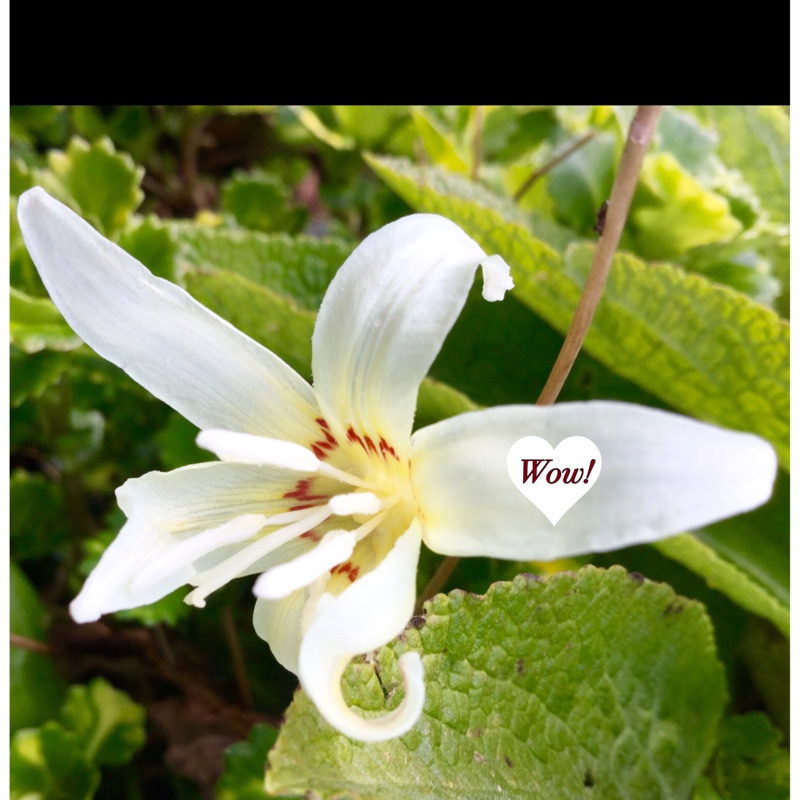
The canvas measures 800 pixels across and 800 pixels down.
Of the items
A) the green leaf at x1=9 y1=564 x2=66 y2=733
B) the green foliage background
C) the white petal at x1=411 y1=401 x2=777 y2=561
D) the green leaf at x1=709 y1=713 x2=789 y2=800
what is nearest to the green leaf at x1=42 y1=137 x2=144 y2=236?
the green foliage background

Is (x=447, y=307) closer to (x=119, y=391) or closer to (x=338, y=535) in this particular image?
(x=338, y=535)

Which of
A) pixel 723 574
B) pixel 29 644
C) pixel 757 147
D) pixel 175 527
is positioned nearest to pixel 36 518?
pixel 29 644

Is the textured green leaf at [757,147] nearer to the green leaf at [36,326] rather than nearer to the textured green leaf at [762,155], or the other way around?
the textured green leaf at [762,155]

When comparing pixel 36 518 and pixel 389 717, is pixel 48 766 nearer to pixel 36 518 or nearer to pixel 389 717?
pixel 36 518

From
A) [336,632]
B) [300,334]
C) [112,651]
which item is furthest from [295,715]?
[112,651]

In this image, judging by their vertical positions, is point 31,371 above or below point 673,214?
below

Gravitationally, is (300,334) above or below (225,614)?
above
